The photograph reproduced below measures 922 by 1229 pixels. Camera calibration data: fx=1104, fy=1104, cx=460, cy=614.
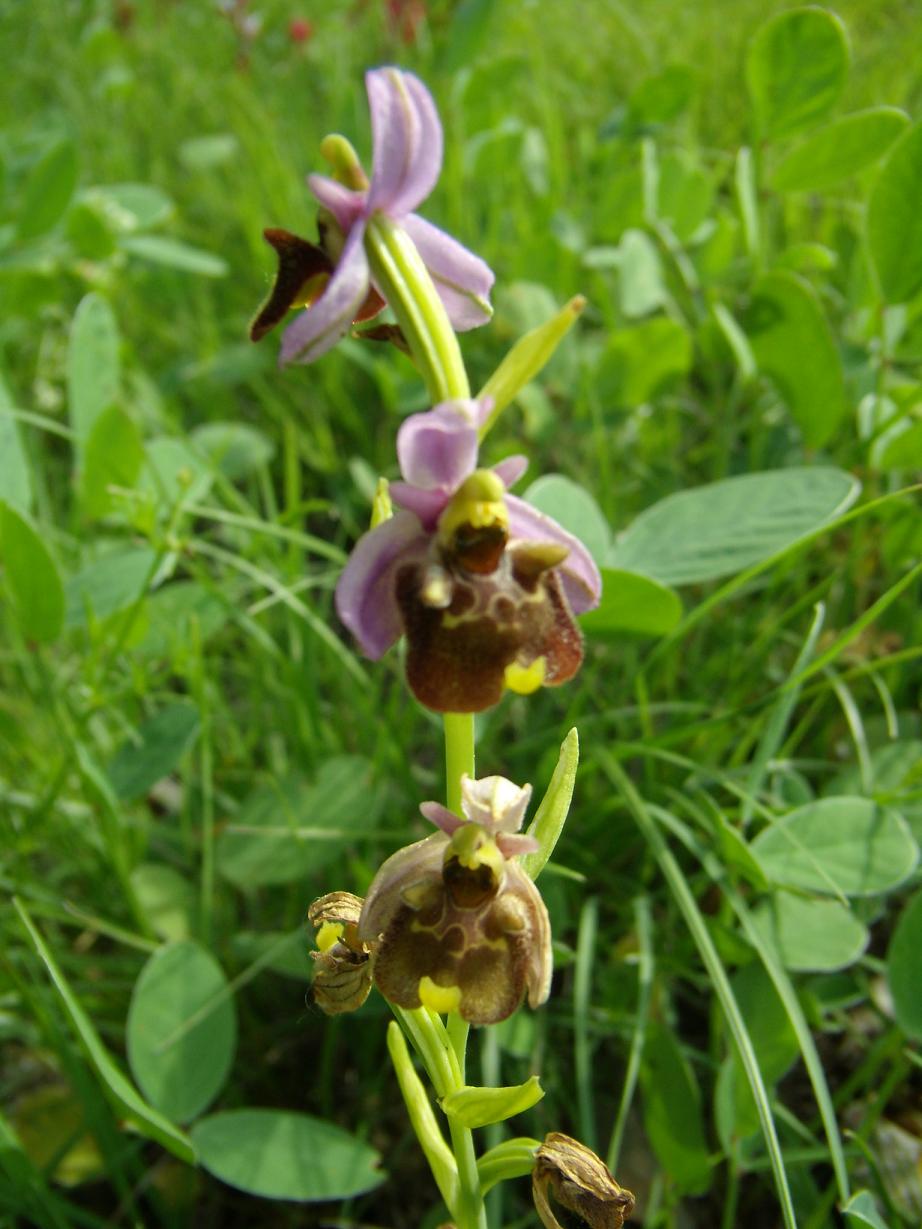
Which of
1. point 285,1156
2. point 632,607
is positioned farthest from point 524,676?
point 285,1156

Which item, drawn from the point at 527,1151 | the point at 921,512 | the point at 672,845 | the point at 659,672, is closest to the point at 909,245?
the point at 921,512

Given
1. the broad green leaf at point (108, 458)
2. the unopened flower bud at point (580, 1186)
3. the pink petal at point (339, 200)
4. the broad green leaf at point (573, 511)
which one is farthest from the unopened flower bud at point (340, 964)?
the broad green leaf at point (108, 458)

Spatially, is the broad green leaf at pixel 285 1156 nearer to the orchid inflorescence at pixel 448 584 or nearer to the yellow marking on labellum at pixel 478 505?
the orchid inflorescence at pixel 448 584

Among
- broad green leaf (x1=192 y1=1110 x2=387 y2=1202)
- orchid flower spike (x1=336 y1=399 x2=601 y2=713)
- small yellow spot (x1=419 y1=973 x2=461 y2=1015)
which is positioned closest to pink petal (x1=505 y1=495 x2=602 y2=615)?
orchid flower spike (x1=336 y1=399 x2=601 y2=713)

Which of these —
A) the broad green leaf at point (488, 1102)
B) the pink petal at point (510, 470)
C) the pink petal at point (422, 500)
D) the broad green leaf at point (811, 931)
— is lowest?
the broad green leaf at point (811, 931)

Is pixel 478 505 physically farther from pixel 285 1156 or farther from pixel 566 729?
pixel 285 1156

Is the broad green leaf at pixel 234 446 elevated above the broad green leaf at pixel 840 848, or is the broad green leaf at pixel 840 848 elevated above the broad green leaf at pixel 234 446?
the broad green leaf at pixel 234 446
